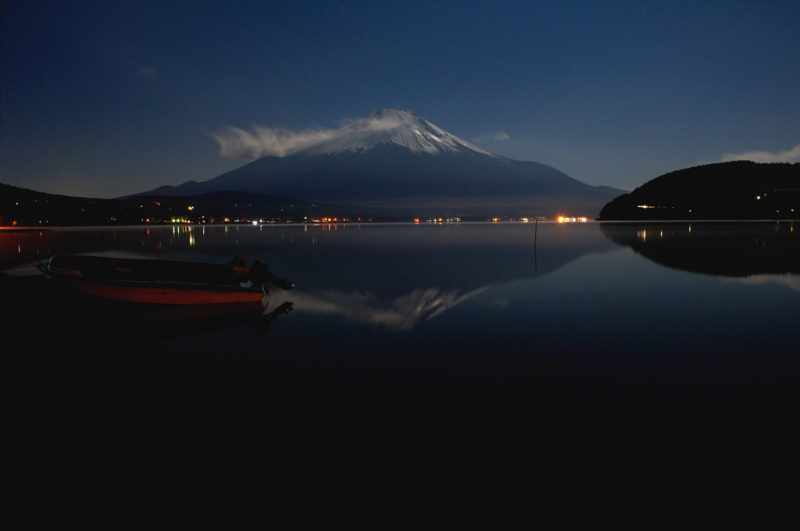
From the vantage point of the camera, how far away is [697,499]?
11.7ft

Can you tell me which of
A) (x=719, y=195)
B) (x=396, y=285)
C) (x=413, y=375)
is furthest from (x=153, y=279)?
(x=719, y=195)

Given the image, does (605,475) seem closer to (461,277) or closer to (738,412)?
(738,412)

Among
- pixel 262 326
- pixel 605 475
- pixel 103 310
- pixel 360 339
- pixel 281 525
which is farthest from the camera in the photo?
pixel 103 310

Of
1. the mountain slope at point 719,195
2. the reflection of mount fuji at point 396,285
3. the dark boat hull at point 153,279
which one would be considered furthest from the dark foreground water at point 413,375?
the mountain slope at point 719,195

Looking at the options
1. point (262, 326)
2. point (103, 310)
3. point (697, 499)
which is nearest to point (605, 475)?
point (697, 499)

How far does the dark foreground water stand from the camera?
14.9ft

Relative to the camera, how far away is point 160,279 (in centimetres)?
1289

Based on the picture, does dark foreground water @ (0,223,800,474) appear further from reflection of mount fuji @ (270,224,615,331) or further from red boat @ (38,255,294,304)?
red boat @ (38,255,294,304)

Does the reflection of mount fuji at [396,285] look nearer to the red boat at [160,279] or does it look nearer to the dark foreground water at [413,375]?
the dark foreground water at [413,375]

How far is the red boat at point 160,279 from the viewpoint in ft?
34.6

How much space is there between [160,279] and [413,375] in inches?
380

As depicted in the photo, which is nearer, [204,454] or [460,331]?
[204,454]

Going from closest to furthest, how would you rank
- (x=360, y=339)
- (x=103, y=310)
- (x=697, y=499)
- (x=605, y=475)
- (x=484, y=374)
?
(x=697, y=499)
(x=605, y=475)
(x=484, y=374)
(x=360, y=339)
(x=103, y=310)

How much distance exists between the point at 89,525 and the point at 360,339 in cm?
555
